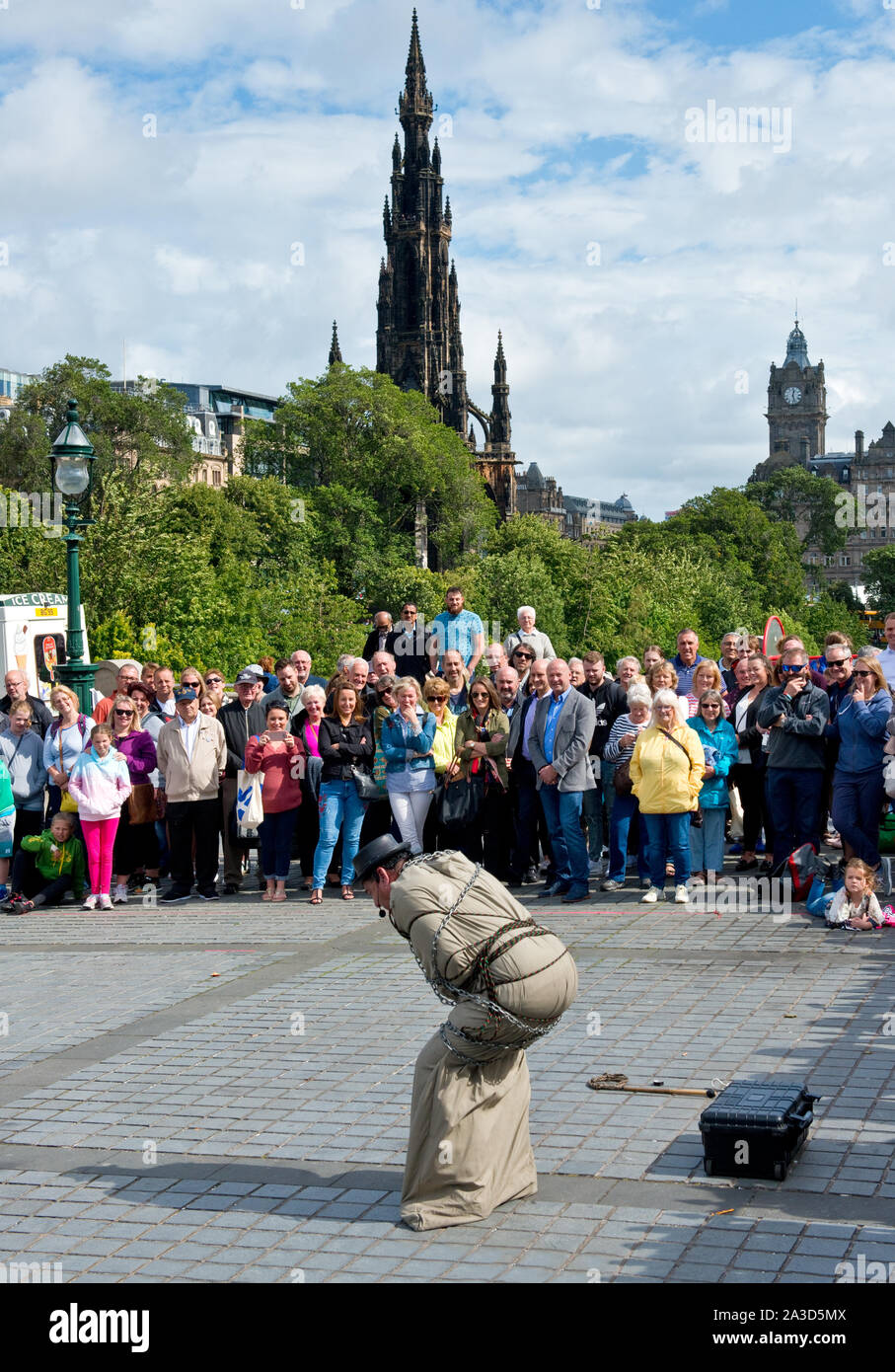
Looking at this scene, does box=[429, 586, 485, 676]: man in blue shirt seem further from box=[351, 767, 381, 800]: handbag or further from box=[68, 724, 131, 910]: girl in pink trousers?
box=[68, 724, 131, 910]: girl in pink trousers

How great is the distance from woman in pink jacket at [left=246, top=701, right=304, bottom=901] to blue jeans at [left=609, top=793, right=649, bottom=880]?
2913 mm

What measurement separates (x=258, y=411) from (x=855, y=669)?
175 meters

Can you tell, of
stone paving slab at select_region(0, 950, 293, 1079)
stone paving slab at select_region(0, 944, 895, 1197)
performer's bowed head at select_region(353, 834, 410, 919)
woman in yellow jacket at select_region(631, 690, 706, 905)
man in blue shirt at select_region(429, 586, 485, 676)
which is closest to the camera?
performer's bowed head at select_region(353, 834, 410, 919)

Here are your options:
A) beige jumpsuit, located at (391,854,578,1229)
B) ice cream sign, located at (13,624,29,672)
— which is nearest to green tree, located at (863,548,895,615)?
ice cream sign, located at (13,624,29,672)

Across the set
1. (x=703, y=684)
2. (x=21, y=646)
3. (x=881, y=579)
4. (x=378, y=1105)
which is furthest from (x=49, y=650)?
(x=881, y=579)

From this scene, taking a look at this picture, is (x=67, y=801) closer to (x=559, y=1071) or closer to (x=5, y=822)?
(x=5, y=822)

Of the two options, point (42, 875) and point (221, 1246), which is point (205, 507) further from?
point (221, 1246)

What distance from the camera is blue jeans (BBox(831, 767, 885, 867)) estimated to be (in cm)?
1290

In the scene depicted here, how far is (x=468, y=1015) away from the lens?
239 inches

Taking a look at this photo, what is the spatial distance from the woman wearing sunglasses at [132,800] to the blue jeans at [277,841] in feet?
3.94

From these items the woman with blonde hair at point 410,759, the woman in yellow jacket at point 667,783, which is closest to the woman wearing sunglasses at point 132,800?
the woman with blonde hair at point 410,759

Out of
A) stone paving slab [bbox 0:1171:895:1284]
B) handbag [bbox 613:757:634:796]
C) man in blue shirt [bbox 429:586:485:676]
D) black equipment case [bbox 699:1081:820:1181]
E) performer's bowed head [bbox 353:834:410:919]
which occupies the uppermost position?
man in blue shirt [bbox 429:586:485:676]

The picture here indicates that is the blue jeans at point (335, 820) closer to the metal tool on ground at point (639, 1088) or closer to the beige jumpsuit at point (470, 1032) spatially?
the metal tool on ground at point (639, 1088)
